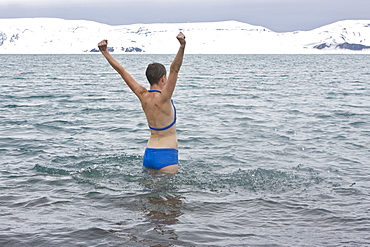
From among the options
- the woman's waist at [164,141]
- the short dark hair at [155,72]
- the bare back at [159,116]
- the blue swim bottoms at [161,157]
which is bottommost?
the blue swim bottoms at [161,157]

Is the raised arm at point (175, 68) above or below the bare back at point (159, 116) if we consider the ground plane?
above

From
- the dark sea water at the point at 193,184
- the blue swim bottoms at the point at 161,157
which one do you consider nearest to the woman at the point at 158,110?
the blue swim bottoms at the point at 161,157

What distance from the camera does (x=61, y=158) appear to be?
10.4 m

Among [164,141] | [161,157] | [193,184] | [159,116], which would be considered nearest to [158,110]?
[159,116]

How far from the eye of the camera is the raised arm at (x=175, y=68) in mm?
6143

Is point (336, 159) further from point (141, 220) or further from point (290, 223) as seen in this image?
point (141, 220)

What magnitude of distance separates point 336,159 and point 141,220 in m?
5.92

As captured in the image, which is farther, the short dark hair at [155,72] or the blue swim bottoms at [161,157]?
the blue swim bottoms at [161,157]

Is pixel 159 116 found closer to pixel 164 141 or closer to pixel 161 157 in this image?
pixel 164 141

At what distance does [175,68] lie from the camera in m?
6.32

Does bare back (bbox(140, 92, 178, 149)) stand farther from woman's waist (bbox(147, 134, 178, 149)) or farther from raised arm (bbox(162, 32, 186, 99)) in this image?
raised arm (bbox(162, 32, 186, 99))

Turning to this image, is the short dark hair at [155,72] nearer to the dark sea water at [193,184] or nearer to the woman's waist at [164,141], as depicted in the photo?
the woman's waist at [164,141]

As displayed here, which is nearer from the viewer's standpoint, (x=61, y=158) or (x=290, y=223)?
(x=290, y=223)

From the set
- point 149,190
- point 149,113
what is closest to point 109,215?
point 149,190
